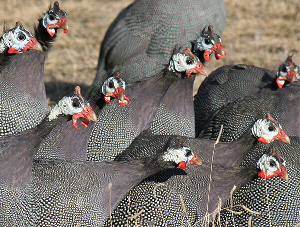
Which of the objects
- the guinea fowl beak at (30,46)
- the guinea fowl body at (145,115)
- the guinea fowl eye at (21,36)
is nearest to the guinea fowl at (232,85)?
the guinea fowl body at (145,115)

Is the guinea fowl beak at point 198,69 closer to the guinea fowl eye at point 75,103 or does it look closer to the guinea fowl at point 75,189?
the guinea fowl at point 75,189

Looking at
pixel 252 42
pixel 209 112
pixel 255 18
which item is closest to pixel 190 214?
pixel 209 112

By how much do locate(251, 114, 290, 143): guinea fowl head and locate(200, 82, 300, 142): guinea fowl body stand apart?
0.51m

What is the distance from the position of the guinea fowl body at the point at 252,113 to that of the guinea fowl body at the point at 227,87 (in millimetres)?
292

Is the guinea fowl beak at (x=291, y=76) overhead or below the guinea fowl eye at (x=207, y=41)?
below

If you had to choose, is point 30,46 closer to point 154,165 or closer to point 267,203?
point 154,165

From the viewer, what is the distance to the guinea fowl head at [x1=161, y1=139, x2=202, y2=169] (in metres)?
3.40

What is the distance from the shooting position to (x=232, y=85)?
504 cm

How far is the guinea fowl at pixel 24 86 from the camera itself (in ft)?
13.8

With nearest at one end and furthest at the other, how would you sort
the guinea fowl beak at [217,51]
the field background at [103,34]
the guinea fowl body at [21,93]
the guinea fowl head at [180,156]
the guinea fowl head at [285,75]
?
the guinea fowl head at [180,156] < the guinea fowl body at [21,93] < the guinea fowl beak at [217,51] < the guinea fowl head at [285,75] < the field background at [103,34]

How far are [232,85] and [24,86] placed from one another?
5.75 ft

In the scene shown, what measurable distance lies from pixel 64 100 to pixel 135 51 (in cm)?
229

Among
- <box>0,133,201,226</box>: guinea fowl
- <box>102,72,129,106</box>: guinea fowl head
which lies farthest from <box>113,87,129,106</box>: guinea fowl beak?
<box>0,133,201,226</box>: guinea fowl

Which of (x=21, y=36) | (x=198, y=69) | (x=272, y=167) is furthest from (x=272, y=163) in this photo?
(x=21, y=36)
